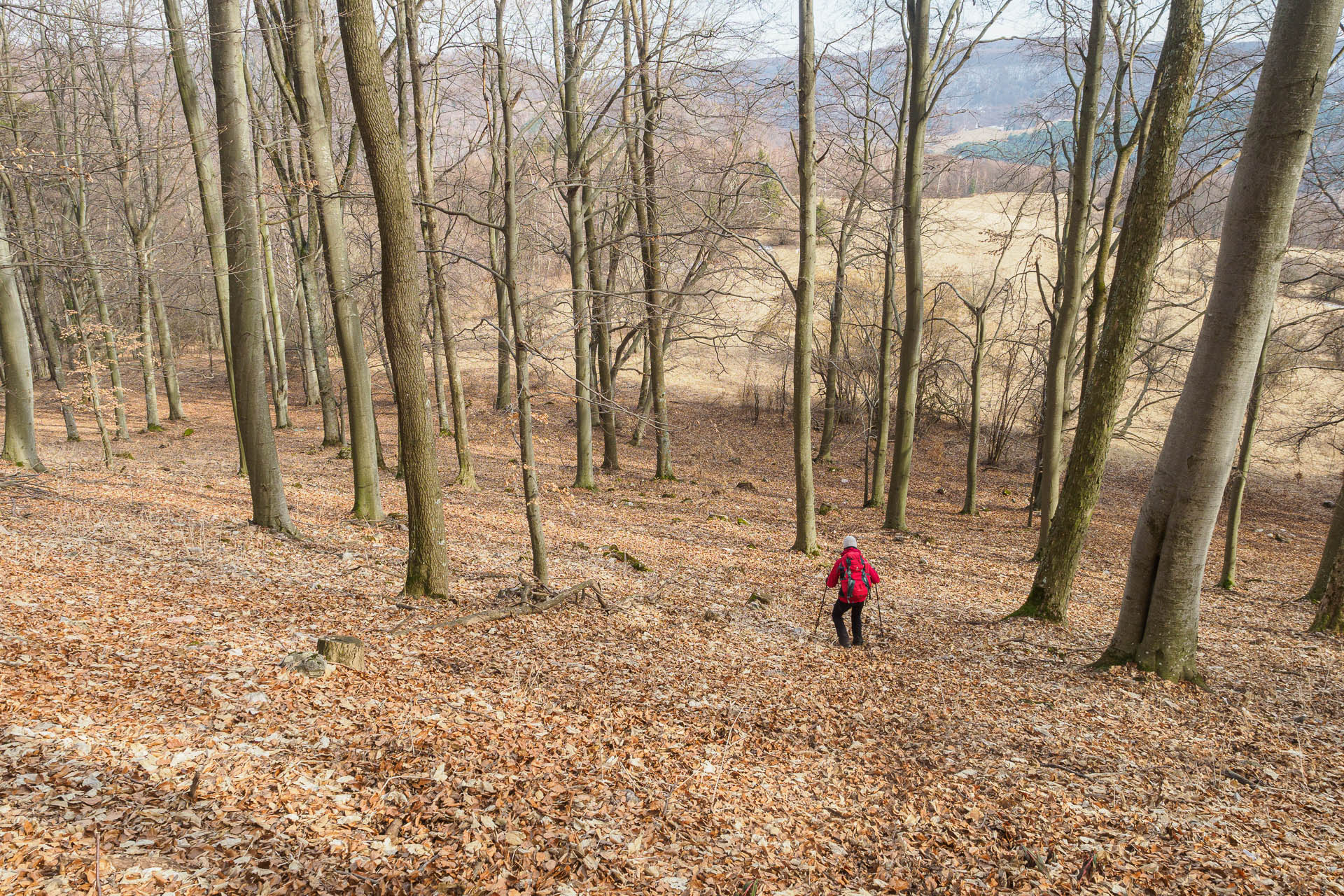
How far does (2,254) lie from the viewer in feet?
37.1

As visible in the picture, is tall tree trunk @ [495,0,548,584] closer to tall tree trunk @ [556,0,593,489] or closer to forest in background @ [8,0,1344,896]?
forest in background @ [8,0,1344,896]

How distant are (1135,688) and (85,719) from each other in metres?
7.88

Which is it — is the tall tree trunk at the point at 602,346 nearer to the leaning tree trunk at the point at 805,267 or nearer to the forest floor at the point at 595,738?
the leaning tree trunk at the point at 805,267

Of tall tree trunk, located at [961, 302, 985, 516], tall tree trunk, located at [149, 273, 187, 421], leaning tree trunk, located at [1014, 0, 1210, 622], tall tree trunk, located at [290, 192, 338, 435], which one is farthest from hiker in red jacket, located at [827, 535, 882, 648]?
tall tree trunk, located at [149, 273, 187, 421]

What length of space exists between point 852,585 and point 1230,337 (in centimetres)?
417

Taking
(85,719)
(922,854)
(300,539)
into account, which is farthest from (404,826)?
Answer: (300,539)

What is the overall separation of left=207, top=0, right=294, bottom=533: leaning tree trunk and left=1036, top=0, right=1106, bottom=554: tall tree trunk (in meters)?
11.3

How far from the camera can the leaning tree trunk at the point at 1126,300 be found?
23.5 ft

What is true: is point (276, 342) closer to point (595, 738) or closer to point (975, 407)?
point (975, 407)

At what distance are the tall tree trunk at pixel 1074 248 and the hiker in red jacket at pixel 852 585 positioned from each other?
432 cm

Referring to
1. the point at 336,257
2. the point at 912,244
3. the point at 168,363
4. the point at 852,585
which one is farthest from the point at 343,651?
the point at 168,363

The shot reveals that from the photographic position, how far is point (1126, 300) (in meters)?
7.59

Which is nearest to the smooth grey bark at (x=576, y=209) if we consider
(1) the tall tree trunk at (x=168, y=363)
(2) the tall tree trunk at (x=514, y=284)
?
(2) the tall tree trunk at (x=514, y=284)

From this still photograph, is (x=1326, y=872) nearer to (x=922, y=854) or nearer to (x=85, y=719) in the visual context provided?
(x=922, y=854)
